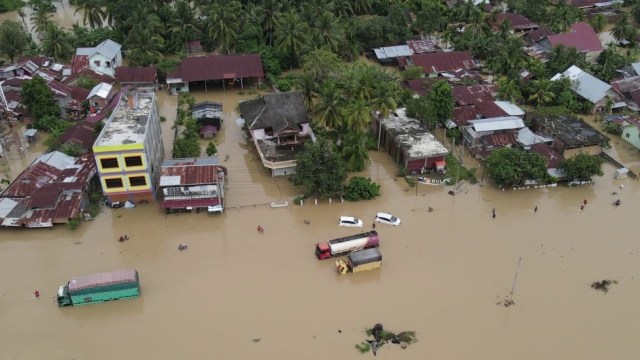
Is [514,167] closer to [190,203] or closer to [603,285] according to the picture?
[603,285]

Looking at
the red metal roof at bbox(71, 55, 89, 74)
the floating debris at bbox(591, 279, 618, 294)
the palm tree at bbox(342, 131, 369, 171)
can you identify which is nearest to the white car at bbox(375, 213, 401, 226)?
the palm tree at bbox(342, 131, 369, 171)

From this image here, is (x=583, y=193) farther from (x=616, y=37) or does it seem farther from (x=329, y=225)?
(x=616, y=37)

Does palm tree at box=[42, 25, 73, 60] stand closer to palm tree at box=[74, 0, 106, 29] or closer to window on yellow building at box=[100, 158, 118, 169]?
palm tree at box=[74, 0, 106, 29]

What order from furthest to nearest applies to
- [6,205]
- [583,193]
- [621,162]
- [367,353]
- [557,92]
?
[557,92] < [621,162] < [583,193] < [6,205] < [367,353]

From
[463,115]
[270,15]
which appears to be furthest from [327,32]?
[463,115]

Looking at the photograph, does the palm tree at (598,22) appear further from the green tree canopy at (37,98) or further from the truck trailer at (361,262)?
the green tree canopy at (37,98)

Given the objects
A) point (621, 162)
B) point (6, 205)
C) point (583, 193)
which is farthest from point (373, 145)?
point (6, 205)
